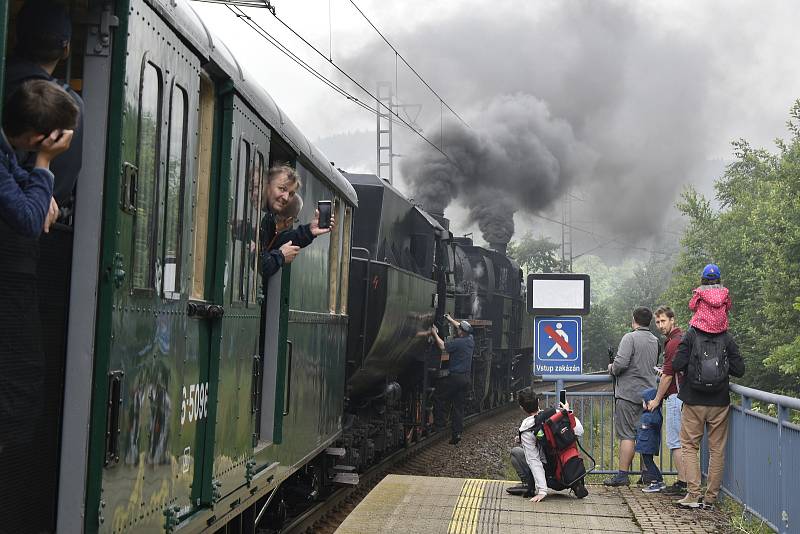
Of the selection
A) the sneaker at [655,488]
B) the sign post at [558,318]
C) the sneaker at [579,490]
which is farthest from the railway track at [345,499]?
the sneaker at [655,488]

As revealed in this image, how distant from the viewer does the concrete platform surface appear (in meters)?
7.65

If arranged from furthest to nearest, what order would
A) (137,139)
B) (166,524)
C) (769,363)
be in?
1. (769,363)
2. (166,524)
3. (137,139)

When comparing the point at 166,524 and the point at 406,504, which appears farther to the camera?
the point at 406,504

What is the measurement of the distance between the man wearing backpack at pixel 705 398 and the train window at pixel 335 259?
291 cm

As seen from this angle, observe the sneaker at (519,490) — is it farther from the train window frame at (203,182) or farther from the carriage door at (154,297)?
the train window frame at (203,182)

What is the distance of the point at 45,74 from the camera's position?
130 inches

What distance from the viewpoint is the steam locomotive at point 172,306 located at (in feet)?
11.8

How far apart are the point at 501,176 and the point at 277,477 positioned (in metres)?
27.9

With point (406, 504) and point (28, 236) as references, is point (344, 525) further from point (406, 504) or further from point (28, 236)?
point (28, 236)

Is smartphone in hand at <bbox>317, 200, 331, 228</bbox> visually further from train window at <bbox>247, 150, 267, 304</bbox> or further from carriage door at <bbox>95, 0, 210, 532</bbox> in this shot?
carriage door at <bbox>95, 0, 210, 532</bbox>

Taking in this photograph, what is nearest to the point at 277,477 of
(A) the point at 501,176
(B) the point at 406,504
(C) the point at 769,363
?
(B) the point at 406,504

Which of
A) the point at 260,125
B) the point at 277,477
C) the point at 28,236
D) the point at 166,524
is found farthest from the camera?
the point at 277,477

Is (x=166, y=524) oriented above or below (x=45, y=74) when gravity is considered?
below

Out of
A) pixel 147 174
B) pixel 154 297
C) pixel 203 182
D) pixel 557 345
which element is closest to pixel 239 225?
pixel 203 182
